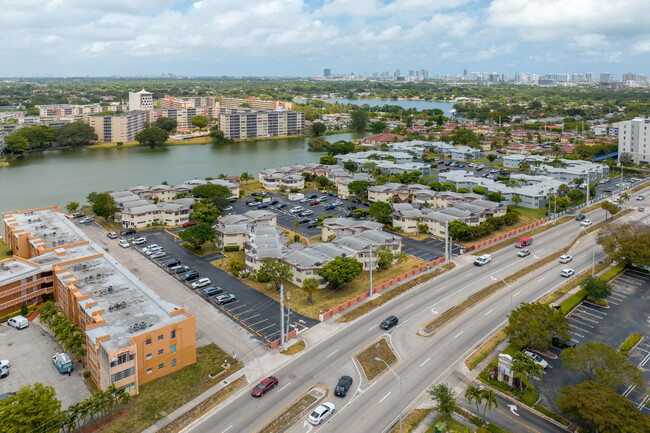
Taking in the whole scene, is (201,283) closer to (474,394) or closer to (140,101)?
(474,394)

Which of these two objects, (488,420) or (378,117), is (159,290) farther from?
(378,117)

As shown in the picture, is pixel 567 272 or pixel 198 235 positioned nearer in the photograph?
pixel 567 272

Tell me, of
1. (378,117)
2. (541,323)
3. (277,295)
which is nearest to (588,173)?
(541,323)

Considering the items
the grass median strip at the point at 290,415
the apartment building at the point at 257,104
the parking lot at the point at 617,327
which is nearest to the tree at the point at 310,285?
the grass median strip at the point at 290,415

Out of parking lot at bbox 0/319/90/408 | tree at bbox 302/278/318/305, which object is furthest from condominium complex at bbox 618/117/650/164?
parking lot at bbox 0/319/90/408

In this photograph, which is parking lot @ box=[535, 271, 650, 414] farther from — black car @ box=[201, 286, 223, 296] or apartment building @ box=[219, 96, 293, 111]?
apartment building @ box=[219, 96, 293, 111]

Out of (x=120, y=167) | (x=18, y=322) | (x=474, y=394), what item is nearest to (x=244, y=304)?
(x=18, y=322)
